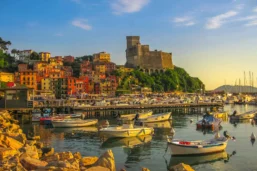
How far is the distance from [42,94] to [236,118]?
56.9 m

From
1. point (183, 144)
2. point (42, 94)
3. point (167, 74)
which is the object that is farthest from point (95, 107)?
point (167, 74)

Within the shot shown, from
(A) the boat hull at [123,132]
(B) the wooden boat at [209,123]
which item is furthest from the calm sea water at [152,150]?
(B) the wooden boat at [209,123]

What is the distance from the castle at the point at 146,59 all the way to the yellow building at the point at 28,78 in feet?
206

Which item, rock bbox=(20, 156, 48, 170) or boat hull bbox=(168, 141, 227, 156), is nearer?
rock bbox=(20, 156, 48, 170)

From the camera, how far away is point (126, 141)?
105 ft

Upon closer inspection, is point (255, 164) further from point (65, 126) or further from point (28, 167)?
point (65, 126)

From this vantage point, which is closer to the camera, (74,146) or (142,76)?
(74,146)

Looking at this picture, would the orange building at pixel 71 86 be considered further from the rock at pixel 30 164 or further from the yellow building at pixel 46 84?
the rock at pixel 30 164

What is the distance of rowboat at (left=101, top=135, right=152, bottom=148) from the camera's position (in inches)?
1196

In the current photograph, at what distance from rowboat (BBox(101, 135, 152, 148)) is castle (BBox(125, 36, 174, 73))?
381 ft

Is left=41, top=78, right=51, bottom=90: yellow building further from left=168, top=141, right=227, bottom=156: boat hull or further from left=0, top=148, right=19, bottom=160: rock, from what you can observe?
left=0, top=148, right=19, bottom=160: rock

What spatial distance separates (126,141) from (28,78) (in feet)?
223

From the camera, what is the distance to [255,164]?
22984 mm

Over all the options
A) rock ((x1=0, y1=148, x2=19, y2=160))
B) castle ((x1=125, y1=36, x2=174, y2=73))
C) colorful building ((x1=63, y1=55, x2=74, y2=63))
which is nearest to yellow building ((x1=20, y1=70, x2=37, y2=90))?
colorful building ((x1=63, y1=55, x2=74, y2=63))
